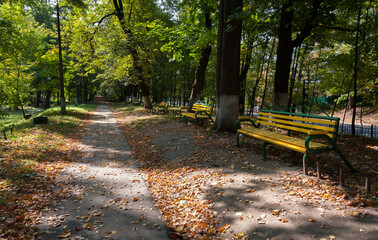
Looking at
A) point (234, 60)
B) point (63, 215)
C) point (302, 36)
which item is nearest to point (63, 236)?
point (63, 215)

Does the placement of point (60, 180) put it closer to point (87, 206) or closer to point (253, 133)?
point (87, 206)

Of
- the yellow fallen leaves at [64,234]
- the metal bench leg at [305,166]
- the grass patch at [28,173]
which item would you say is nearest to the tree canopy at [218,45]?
the metal bench leg at [305,166]

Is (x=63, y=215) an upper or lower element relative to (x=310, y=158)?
lower

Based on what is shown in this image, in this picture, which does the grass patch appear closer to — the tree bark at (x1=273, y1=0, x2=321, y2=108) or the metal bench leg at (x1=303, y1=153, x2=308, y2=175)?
the metal bench leg at (x1=303, y1=153, x2=308, y2=175)

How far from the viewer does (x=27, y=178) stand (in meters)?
4.64

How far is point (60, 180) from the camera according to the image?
483 centimetres

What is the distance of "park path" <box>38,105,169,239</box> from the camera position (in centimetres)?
301

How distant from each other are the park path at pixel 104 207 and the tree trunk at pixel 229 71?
3.43 meters

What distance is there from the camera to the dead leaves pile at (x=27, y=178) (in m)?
3.13

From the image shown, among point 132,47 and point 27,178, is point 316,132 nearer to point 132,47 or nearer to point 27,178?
point 27,178

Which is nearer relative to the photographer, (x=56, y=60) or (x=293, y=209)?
(x=293, y=209)

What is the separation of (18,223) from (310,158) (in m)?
5.65

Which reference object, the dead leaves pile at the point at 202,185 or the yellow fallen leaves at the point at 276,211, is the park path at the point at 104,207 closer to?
the dead leaves pile at the point at 202,185

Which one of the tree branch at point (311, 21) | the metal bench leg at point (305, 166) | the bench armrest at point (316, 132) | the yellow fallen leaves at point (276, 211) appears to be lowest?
the yellow fallen leaves at point (276, 211)
